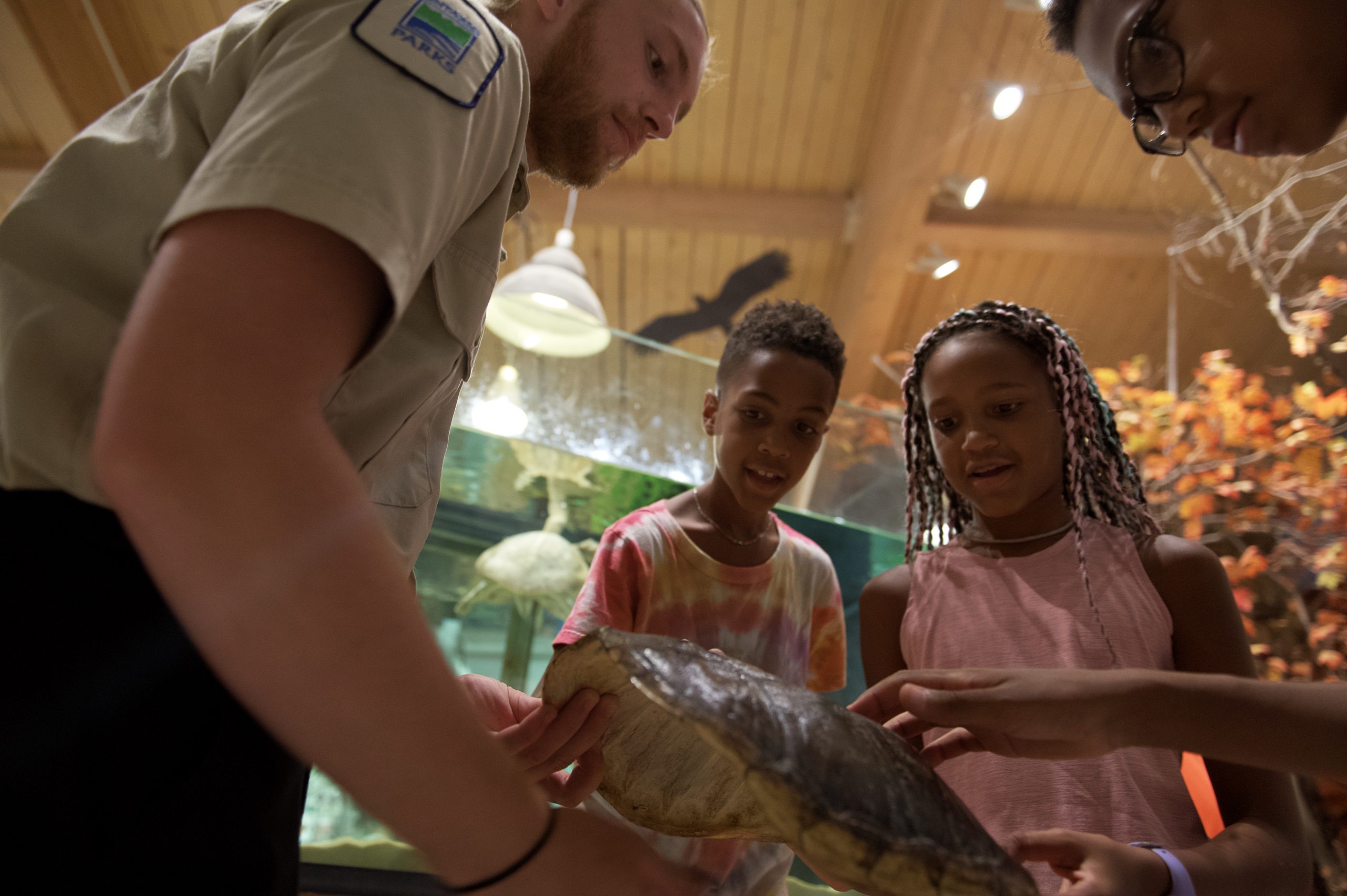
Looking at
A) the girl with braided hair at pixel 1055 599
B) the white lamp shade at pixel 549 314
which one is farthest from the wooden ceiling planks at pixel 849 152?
the girl with braided hair at pixel 1055 599

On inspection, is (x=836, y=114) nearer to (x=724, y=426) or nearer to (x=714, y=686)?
(x=724, y=426)

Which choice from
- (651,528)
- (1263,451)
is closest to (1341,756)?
(651,528)

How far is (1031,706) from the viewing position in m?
0.74

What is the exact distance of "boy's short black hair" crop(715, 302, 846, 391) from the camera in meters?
1.73

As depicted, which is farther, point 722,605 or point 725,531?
point 725,531

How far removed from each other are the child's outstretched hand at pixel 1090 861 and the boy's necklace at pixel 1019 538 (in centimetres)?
63

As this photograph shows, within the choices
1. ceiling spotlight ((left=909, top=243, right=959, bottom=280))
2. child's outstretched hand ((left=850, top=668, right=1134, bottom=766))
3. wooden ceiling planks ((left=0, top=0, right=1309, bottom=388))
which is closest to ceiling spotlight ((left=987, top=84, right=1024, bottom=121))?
wooden ceiling planks ((left=0, top=0, right=1309, bottom=388))

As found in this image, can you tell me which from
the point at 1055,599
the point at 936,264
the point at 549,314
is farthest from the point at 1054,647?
the point at 936,264

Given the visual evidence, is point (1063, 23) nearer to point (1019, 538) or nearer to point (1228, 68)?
point (1228, 68)

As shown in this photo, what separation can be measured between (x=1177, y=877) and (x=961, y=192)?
3951mm

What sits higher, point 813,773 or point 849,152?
point 849,152

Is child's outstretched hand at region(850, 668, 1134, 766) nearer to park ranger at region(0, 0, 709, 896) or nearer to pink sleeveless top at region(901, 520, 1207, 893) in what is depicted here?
pink sleeveless top at region(901, 520, 1207, 893)

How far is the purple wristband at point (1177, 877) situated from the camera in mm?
784

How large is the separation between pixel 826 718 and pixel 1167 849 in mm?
554
